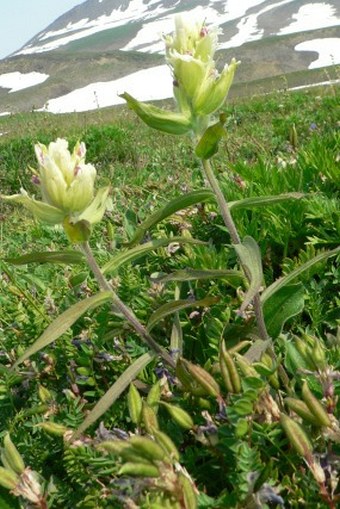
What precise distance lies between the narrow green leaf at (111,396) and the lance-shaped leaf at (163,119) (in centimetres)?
65

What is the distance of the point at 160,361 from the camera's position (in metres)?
1.98

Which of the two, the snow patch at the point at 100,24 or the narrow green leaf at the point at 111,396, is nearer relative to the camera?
the narrow green leaf at the point at 111,396

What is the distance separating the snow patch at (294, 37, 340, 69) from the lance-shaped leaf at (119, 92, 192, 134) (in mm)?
92958

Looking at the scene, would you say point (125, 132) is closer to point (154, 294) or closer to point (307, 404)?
point (154, 294)

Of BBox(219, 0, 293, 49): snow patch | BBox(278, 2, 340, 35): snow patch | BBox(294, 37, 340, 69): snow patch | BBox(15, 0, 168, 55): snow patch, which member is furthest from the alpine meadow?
BBox(15, 0, 168, 55): snow patch

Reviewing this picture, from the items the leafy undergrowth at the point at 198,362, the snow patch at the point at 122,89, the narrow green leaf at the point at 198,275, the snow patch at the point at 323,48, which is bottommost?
the snow patch at the point at 323,48

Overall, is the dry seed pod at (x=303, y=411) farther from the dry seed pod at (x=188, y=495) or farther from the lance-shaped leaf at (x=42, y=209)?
the lance-shaped leaf at (x=42, y=209)

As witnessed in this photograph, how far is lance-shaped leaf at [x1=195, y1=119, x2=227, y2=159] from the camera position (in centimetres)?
155

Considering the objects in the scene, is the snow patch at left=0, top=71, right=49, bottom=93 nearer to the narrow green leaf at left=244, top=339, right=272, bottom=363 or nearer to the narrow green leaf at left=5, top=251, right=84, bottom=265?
the narrow green leaf at left=5, top=251, right=84, bottom=265

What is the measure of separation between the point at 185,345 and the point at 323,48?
107692mm

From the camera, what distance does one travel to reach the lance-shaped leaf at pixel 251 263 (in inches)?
61.5

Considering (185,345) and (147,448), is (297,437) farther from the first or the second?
(185,345)

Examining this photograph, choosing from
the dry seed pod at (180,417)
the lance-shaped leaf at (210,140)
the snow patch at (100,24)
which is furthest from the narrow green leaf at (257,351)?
the snow patch at (100,24)

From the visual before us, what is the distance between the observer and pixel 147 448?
1152 mm
